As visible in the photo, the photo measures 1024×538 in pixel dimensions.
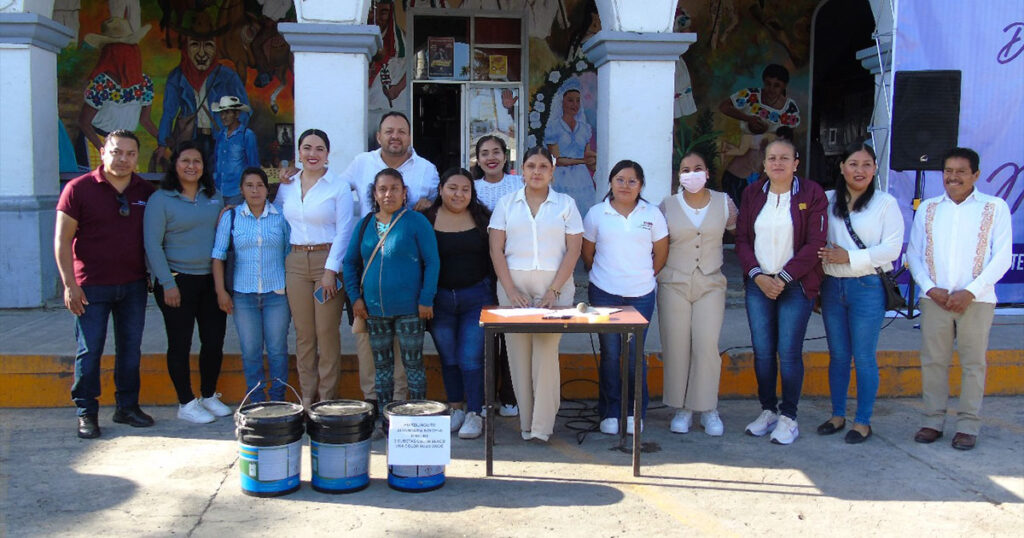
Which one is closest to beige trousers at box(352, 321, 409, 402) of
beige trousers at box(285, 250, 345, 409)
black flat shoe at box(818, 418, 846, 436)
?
beige trousers at box(285, 250, 345, 409)

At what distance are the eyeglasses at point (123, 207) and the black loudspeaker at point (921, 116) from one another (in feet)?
19.6

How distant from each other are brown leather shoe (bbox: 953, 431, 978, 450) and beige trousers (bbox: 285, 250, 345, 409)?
12.7 feet

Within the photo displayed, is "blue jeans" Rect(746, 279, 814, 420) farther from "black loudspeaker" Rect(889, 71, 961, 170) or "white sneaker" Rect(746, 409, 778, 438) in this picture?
"black loudspeaker" Rect(889, 71, 961, 170)

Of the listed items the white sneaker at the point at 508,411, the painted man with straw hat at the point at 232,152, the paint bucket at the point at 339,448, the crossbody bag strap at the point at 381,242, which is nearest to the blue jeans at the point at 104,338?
the crossbody bag strap at the point at 381,242

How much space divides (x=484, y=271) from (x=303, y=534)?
2.07 metres

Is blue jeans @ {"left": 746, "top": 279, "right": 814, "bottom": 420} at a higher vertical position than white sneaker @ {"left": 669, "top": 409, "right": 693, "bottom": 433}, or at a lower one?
higher

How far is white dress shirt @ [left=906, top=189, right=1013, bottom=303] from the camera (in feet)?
16.5

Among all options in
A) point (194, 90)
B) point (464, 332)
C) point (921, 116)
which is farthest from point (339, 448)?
point (194, 90)

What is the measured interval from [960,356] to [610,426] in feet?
7.14

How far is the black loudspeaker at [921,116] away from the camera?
7219 mm

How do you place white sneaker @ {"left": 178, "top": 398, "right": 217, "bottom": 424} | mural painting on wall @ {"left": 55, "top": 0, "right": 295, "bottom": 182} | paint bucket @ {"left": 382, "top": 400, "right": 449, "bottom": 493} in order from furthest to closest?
mural painting on wall @ {"left": 55, "top": 0, "right": 295, "bottom": 182} < white sneaker @ {"left": 178, "top": 398, "right": 217, "bottom": 424} < paint bucket @ {"left": 382, "top": 400, "right": 449, "bottom": 493}

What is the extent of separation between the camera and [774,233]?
5137 millimetres

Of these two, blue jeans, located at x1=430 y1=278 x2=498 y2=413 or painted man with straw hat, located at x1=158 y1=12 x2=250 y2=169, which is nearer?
blue jeans, located at x1=430 y1=278 x2=498 y2=413

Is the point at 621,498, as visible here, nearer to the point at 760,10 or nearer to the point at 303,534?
the point at 303,534
